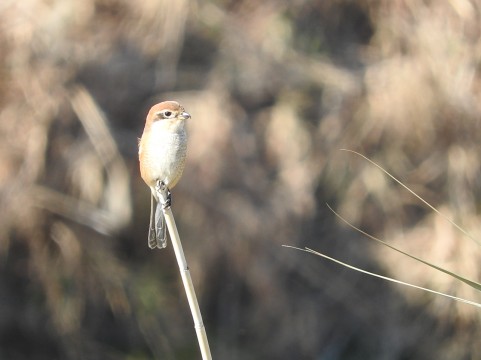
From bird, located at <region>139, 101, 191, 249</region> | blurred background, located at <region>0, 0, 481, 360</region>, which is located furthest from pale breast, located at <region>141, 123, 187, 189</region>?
blurred background, located at <region>0, 0, 481, 360</region>

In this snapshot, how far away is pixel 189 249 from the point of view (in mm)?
5391

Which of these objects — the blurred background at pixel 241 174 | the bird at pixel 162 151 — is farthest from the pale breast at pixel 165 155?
the blurred background at pixel 241 174

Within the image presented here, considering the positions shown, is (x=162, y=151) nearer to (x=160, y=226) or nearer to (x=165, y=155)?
(x=165, y=155)

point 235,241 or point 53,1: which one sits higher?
point 53,1

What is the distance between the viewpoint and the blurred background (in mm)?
A: 5074

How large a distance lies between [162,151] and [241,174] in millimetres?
2930

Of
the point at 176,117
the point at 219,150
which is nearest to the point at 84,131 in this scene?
the point at 219,150

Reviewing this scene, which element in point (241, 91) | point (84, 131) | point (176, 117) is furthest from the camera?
point (241, 91)

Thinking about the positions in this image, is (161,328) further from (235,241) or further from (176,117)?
(176,117)

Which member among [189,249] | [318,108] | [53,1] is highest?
[53,1]

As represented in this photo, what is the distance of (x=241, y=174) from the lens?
542cm

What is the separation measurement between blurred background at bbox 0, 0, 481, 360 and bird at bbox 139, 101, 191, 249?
2508 mm

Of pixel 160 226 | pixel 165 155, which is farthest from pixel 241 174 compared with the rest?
pixel 165 155

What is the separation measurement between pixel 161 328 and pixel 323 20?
2.08 m
